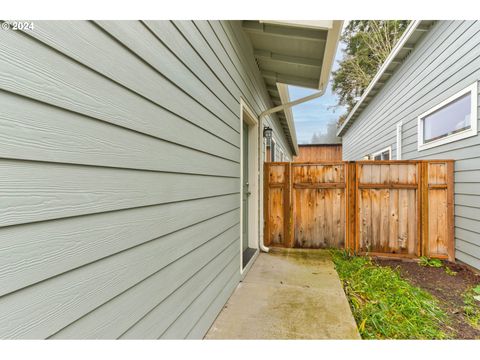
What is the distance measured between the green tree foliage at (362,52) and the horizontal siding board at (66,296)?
13397mm

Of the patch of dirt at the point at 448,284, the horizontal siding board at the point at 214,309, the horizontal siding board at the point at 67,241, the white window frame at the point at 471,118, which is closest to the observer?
the horizontal siding board at the point at 67,241

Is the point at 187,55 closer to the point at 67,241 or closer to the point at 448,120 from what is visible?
the point at 67,241

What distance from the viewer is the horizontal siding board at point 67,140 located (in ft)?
2.06

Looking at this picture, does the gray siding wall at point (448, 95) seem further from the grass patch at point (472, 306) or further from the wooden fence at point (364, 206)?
the grass patch at point (472, 306)

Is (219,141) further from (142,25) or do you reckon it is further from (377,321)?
(377,321)

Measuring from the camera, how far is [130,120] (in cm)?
102

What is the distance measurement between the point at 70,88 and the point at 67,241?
0.48 meters

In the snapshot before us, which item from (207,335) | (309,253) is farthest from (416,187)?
(207,335)

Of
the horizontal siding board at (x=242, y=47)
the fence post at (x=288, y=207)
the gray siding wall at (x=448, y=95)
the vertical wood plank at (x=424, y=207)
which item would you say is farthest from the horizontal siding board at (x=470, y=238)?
the horizontal siding board at (x=242, y=47)

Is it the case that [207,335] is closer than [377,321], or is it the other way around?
[207,335]

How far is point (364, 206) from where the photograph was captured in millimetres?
4145

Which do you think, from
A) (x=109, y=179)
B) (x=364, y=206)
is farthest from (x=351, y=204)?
(x=109, y=179)

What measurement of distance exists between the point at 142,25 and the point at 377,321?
275 centimetres
